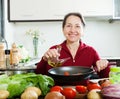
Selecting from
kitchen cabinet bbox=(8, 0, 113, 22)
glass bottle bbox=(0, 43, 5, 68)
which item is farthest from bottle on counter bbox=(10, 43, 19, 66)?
kitchen cabinet bbox=(8, 0, 113, 22)

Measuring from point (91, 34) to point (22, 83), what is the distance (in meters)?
2.92

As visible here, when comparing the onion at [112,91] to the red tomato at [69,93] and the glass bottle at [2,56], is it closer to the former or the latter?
the red tomato at [69,93]

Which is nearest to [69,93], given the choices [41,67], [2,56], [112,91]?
[112,91]

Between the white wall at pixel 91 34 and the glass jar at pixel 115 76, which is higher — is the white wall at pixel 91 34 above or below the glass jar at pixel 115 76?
above

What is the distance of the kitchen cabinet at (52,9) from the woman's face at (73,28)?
67.7 inches

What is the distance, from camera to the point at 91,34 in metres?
3.90

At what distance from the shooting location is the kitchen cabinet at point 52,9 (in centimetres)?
358

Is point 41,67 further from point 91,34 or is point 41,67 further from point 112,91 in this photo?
point 91,34

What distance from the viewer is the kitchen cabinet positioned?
3.58 meters

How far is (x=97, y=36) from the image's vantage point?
3.90 m

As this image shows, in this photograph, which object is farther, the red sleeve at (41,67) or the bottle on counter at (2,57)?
the bottle on counter at (2,57)

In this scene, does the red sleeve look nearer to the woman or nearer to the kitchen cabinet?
the woman

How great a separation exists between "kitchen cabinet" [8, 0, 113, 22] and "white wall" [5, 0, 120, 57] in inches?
10.1

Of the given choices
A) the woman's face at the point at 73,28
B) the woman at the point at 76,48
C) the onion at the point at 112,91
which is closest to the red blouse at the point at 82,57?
the woman at the point at 76,48
